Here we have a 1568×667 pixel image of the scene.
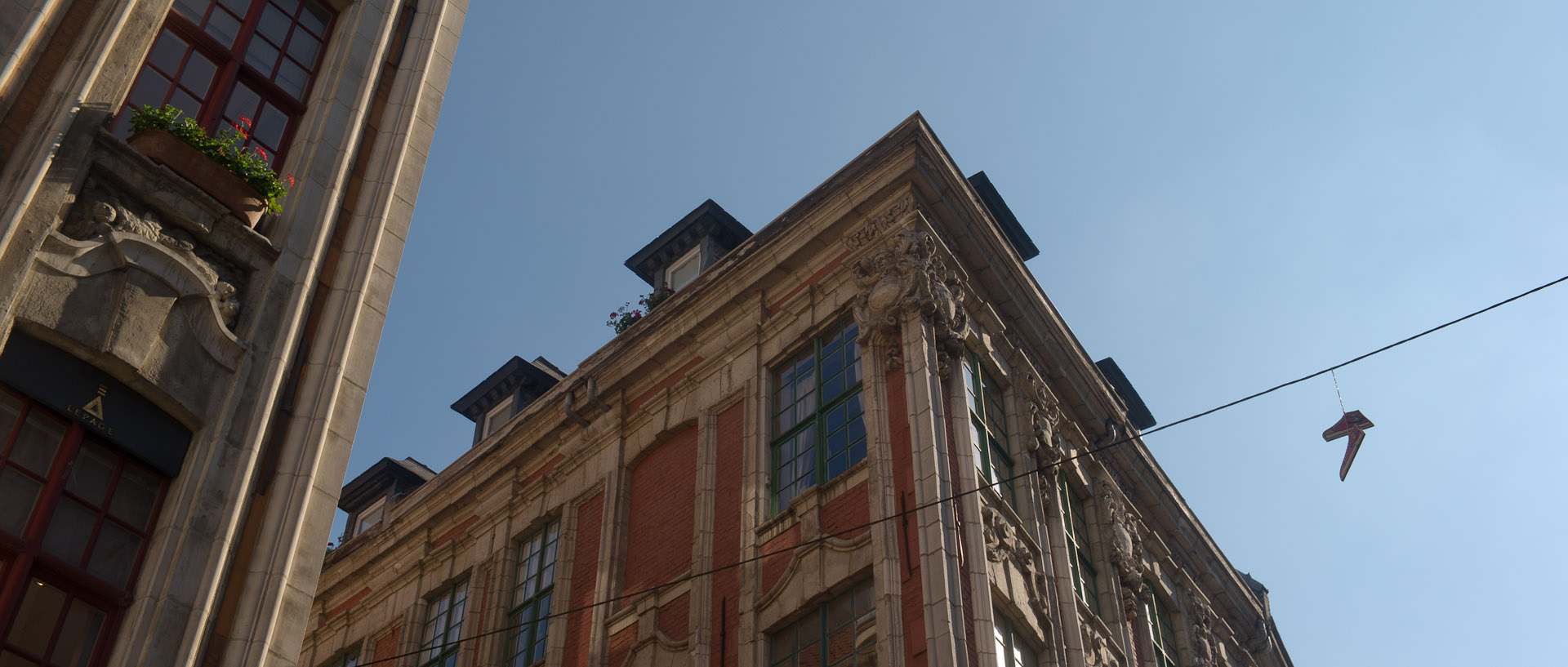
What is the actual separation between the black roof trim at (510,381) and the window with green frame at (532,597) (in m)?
6.22

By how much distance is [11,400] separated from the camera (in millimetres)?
10352

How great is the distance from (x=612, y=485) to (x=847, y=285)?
5.56 meters

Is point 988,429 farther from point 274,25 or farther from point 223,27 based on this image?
point 223,27

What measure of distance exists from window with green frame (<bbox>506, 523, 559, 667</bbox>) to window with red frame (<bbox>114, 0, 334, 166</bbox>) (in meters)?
11.9

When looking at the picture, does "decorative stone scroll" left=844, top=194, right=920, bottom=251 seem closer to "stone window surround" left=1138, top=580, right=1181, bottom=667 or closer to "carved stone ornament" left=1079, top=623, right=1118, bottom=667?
"carved stone ornament" left=1079, top=623, right=1118, bottom=667

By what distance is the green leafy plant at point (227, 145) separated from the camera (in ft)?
39.8

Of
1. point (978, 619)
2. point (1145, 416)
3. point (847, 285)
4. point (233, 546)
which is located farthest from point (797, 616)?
point (1145, 416)

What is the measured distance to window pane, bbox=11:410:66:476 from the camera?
33.6ft

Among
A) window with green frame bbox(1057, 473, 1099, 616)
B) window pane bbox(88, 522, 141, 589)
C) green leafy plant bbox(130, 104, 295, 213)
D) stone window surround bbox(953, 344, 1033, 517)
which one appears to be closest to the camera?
window pane bbox(88, 522, 141, 589)

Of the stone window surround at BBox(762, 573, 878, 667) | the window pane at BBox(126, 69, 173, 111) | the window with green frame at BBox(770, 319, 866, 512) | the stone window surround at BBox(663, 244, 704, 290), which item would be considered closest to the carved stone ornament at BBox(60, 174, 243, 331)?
the window pane at BBox(126, 69, 173, 111)

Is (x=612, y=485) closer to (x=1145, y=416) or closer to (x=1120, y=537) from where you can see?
(x=1120, y=537)

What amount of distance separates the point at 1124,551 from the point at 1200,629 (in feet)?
16.1

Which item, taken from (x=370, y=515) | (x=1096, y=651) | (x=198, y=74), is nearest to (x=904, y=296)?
(x=1096, y=651)

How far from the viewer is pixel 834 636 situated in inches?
733
